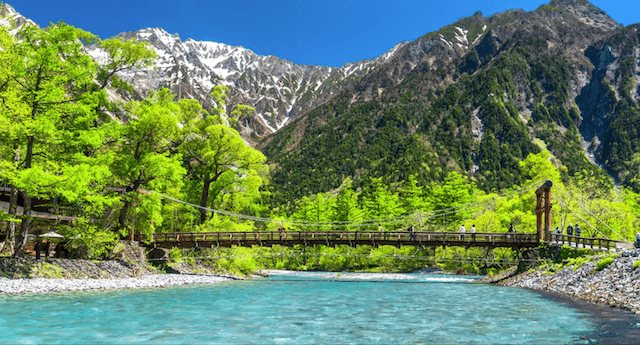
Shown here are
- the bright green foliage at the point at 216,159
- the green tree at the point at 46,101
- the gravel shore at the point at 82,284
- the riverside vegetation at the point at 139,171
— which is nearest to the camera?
the gravel shore at the point at 82,284

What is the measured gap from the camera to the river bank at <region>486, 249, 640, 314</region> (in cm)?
1678

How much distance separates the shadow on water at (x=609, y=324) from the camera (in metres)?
10.5

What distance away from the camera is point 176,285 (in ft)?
86.9

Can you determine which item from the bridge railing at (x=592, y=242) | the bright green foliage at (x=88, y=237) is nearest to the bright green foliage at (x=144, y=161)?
the bright green foliage at (x=88, y=237)

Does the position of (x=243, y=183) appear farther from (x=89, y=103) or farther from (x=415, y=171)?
(x=415, y=171)

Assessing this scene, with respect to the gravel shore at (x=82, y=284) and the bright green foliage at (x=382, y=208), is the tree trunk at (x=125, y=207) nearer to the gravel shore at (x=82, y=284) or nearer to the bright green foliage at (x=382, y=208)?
the gravel shore at (x=82, y=284)

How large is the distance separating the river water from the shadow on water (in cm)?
2

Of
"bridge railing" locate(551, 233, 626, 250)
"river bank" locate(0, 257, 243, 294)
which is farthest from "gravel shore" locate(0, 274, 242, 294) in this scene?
"bridge railing" locate(551, 233, 626, 250)

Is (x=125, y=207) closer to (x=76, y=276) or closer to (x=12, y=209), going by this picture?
(x=76, y=276)

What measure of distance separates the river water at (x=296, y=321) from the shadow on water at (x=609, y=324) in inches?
0.9

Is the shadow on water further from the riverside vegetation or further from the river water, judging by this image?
the riverside vegetation

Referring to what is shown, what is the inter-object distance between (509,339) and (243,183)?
27.4 m

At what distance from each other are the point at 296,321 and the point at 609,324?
8.64 m

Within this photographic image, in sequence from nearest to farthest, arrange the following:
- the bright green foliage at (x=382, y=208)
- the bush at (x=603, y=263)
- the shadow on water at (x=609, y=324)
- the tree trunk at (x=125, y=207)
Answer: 1. the shadow on water at (x=609, y=324)
2. the bush at (x=603, y=263)
3. the tree trunk at (x=125, y=207)
4. the bright green foliage at (x=382, y=208)
